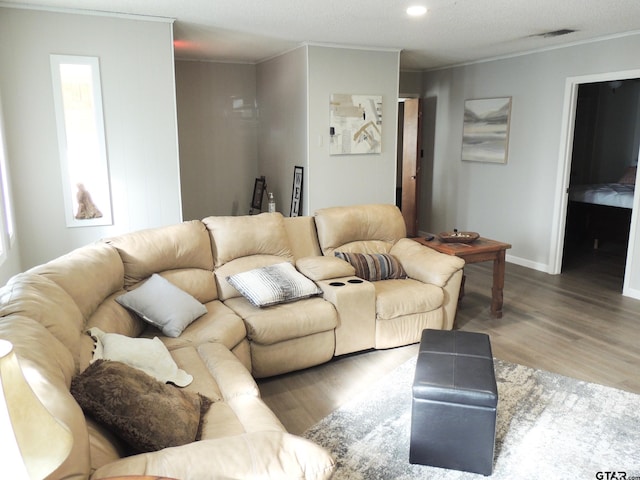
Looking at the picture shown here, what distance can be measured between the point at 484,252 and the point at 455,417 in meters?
2.04

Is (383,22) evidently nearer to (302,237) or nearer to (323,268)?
(302,237)

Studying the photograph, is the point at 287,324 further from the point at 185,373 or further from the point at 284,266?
the point at 185,373

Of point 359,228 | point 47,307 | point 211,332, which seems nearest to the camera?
point 47,307

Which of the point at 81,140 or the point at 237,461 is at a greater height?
the point at 81,140

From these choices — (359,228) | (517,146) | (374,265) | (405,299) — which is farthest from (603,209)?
(405,299)

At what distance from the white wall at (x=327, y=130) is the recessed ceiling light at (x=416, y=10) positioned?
56.1 inches

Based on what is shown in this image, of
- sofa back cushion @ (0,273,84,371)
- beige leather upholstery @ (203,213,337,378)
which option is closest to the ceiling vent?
beige leather upholstery @ (203,213,337,378)

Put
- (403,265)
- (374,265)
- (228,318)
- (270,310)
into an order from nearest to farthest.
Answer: (228,318)
(270,310)
(374,265)
(403,265)

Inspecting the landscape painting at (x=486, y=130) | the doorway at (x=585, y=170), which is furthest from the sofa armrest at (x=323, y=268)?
the landscape painting at (x=486, y=130)

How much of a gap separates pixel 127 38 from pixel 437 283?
10.3ft

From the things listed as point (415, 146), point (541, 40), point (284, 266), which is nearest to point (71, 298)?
point (284, 266)

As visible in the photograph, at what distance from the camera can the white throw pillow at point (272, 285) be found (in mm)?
3180

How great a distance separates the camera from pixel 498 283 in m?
4.16

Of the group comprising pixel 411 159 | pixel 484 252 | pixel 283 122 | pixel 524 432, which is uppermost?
pixel 283 122
